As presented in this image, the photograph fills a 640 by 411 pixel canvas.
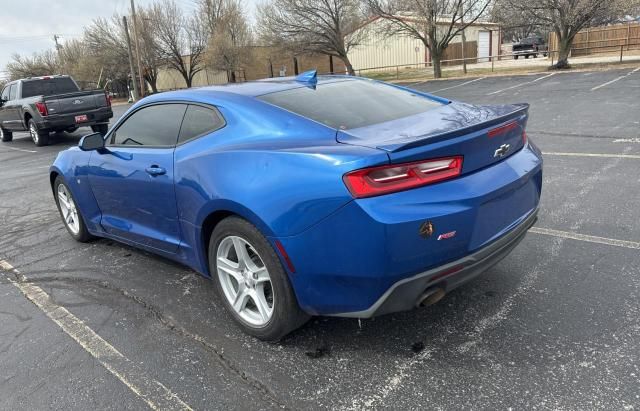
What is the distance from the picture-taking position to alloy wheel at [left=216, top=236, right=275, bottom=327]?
116 inches

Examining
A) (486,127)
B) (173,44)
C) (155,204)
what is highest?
(173,44)

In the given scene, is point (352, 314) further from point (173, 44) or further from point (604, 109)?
point (173, 44)

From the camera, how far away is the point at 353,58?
1917 inches

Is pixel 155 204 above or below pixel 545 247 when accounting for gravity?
above

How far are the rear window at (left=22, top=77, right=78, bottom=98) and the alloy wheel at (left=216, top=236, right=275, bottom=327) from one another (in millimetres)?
13982

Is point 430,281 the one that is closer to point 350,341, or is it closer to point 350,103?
point 350,341

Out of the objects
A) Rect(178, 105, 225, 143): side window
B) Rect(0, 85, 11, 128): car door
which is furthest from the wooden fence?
Rect(178, 105, 225, 143): side window

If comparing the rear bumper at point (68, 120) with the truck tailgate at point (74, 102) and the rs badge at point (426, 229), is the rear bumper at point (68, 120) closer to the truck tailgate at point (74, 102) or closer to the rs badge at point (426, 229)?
the truck tailgate at point (74, 102)

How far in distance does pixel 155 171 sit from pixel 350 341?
1.74 m

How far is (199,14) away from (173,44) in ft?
11.6

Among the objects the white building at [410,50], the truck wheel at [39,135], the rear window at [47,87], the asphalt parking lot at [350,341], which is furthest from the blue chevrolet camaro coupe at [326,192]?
the white building at [410,50]

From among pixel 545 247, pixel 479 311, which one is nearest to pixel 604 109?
pixel 545 247

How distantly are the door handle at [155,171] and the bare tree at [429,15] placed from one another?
26348mm

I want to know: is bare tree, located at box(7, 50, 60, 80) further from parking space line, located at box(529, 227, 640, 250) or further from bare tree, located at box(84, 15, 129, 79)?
parking space line, located at box(529, 227, 640, 250)
